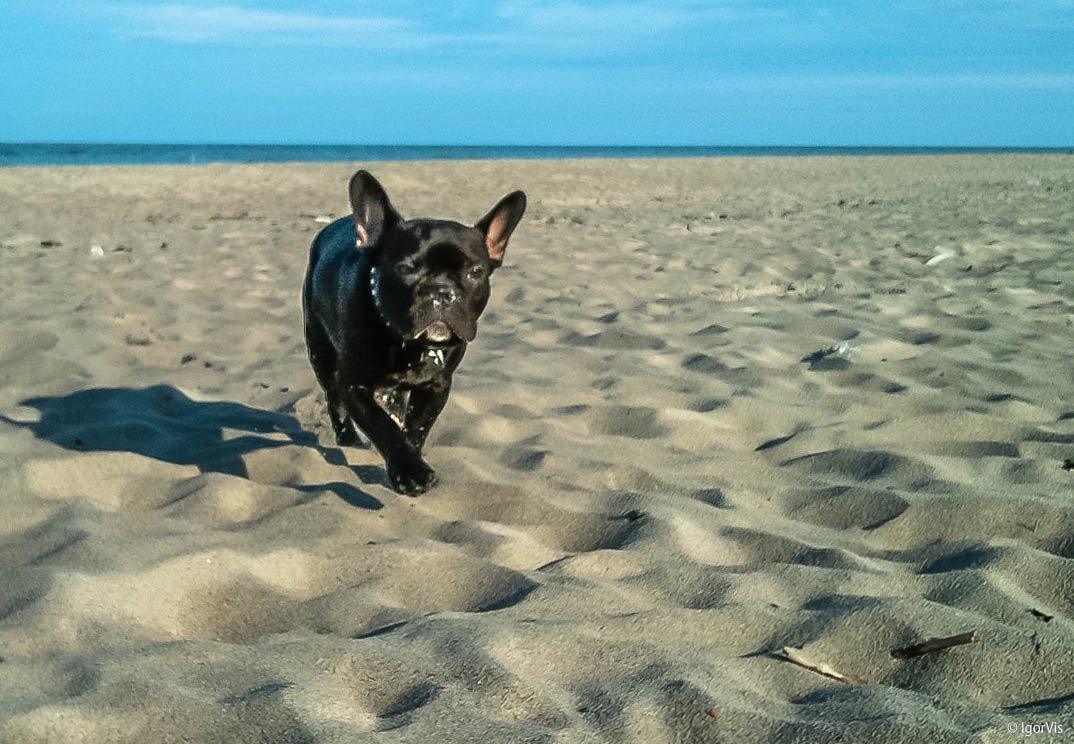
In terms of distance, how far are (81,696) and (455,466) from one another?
6.44ft

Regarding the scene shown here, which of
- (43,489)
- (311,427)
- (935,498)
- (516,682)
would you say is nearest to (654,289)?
(311,427)

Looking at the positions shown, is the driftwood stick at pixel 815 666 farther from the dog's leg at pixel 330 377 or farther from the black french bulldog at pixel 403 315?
the dog's leg at pixel 330 377

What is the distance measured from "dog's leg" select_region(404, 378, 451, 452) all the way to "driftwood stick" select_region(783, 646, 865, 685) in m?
1.83

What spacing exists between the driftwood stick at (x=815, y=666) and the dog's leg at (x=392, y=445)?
158 centimetres

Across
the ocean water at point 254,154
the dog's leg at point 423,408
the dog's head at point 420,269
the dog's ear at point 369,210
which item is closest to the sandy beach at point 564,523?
the dog's leg at point 423,408

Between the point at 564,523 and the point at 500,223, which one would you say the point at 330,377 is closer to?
the point at 500,223

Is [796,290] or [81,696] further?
[796,290]

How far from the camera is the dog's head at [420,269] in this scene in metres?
3.54

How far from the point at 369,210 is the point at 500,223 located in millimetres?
604

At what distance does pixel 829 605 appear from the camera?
2707 millimetres

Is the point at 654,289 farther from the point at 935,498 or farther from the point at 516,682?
the point at 516,682

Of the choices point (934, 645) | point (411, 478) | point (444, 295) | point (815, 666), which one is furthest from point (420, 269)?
point (934, 645)

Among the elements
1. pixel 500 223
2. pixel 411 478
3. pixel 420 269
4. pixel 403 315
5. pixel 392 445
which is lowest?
pixel 411 478

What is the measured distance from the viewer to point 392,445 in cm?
362
